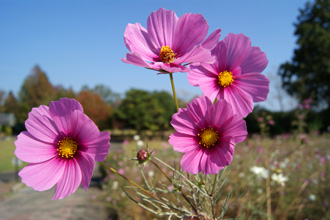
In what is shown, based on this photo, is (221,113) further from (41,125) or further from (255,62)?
(41,125)

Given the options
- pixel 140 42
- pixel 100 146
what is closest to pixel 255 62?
pixel 140 42

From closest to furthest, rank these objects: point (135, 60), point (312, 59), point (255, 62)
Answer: point (135, 60), point (255, 62), point (312, 59)

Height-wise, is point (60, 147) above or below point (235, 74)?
below

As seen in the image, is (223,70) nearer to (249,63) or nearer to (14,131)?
(249,63)

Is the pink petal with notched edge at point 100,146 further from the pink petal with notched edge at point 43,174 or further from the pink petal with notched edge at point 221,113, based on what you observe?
the pink petal with notched edge at point 221,113

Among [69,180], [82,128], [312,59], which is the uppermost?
[312,59]

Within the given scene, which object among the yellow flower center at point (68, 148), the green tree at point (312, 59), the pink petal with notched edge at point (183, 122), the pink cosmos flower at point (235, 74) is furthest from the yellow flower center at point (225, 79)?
the green tree at point (312, 59)

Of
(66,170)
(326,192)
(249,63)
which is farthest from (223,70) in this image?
(326,192)

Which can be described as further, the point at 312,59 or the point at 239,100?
the point at 312,59
